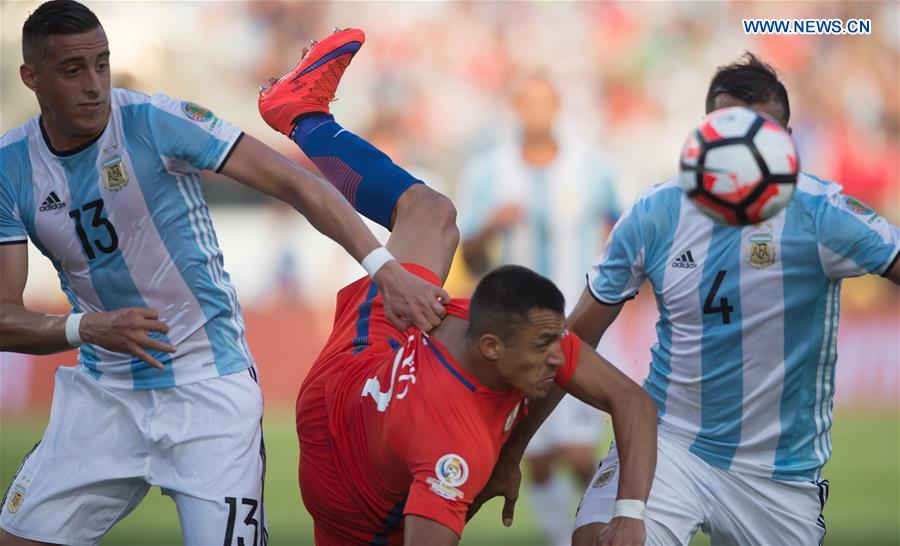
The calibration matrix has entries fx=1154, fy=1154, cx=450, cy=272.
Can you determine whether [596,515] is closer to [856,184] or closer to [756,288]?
[756,288]

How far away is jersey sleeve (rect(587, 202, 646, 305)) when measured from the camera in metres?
4.88

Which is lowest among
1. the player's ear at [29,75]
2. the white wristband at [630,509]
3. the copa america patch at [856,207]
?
the white wristband at [630,509]

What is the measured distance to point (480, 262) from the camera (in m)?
9.49

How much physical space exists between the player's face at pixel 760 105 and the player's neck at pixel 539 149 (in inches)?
189

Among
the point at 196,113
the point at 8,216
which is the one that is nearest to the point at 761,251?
the point at 196,113

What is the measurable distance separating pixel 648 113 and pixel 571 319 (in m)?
9.37

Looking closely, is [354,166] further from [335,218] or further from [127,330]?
[127,330]

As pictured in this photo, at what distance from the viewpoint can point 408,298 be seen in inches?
173

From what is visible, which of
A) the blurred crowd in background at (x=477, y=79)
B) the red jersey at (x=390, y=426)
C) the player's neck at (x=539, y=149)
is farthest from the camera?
the blurred crowd in background at (x=477, y=79)

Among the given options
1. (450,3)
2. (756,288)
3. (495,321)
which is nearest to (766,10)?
(450,3)

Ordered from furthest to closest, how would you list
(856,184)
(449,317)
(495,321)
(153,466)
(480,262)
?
(856,184) < (480,262) < (153,466) < (449,317) < (495,321)

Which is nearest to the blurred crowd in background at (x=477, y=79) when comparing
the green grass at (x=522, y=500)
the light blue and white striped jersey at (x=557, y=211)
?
the green grass at (x=522, y=500)

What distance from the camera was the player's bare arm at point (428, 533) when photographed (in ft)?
12.6

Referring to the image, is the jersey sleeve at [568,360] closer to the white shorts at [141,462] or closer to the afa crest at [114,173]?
the white shorts at [141,462]
